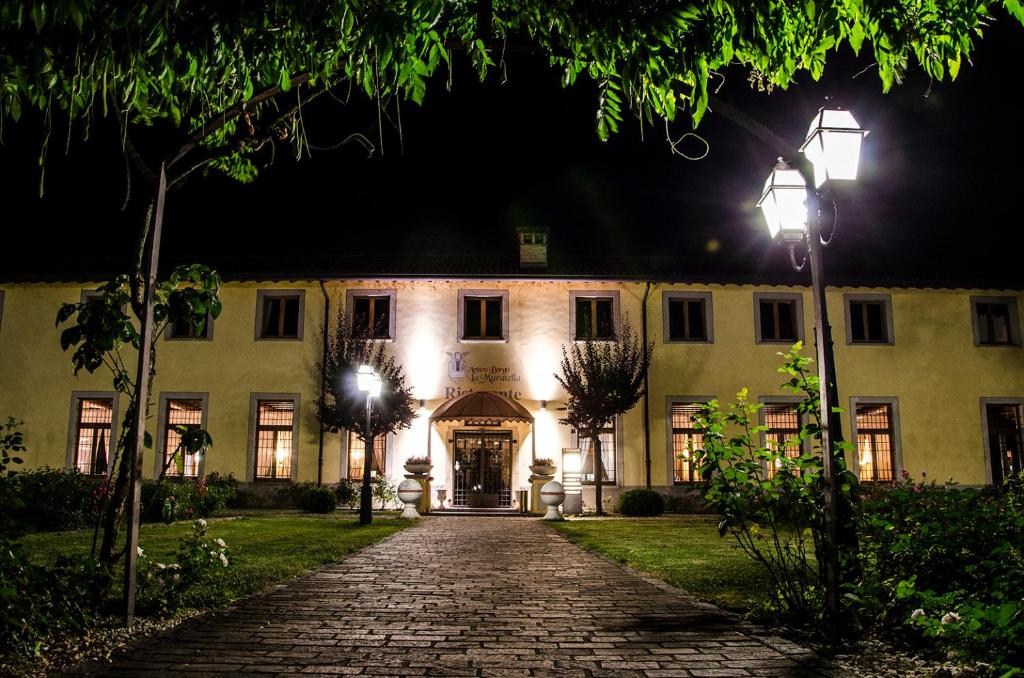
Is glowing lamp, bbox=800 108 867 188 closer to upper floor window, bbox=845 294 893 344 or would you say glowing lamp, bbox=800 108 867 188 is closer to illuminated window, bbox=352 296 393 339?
illuminated window, bbox=352 296 393 339

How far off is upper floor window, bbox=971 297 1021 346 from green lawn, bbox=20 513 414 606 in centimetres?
1838

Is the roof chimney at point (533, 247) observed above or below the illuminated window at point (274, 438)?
above

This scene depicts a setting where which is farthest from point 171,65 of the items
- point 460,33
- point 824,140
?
point 824,140

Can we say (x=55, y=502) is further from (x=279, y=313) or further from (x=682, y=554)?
(x=682, y=554)

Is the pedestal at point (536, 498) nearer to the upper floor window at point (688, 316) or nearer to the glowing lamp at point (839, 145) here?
the upper floor window at point (688, 316)

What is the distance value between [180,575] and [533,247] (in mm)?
17644

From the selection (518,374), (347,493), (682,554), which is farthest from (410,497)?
(682,554)

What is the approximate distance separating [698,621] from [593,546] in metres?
5.82

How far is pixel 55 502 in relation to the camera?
13.4 meters

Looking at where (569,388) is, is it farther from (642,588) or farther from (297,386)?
(642,588)

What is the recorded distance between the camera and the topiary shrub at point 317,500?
19688 mm

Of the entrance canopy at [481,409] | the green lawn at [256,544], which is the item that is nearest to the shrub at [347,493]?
the entrance canopy at [481,409]

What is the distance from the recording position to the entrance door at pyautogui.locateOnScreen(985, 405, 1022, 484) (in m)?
21.9

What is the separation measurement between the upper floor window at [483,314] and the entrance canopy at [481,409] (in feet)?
6.11
